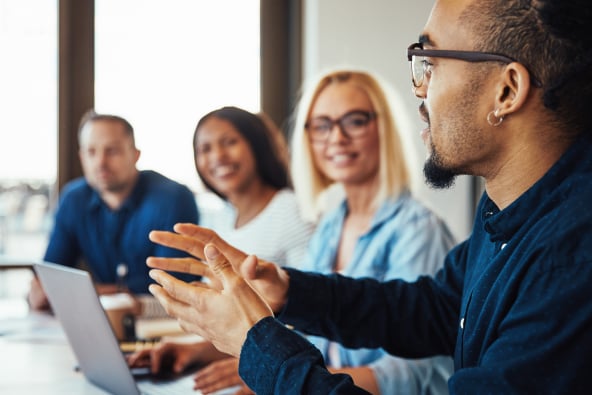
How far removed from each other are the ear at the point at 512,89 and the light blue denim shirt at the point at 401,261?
0.75m

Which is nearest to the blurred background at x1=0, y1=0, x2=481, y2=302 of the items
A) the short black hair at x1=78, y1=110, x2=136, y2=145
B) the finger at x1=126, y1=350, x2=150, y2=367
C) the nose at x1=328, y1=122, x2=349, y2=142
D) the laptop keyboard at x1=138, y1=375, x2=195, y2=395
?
the short black hair at x1=78, y1=110, x2=136, y2=145

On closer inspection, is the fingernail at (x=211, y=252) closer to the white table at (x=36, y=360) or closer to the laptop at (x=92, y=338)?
the laptop at (x=92, y=338)

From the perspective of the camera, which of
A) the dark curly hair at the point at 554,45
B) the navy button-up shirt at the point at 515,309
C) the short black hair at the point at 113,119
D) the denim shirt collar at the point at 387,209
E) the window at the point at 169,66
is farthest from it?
the window at the point at 169,66

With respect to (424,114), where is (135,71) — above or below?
above

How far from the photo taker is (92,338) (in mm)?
1364

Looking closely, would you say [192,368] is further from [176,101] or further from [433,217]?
[176,101]

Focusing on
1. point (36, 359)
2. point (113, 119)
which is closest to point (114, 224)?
point (113, 119)

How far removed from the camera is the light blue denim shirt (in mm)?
1559

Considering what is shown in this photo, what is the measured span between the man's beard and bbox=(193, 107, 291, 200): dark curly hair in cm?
154

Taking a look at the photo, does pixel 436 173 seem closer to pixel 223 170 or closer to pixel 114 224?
pixel 223 170

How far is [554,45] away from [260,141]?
177 centimetres

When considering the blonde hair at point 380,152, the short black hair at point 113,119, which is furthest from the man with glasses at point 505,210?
the short black hair at point 113,119

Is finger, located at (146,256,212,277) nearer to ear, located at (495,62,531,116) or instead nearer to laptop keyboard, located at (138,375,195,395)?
laptop keyboard, located at (138,375,195,395)

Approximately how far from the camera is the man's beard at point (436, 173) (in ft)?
3.59
